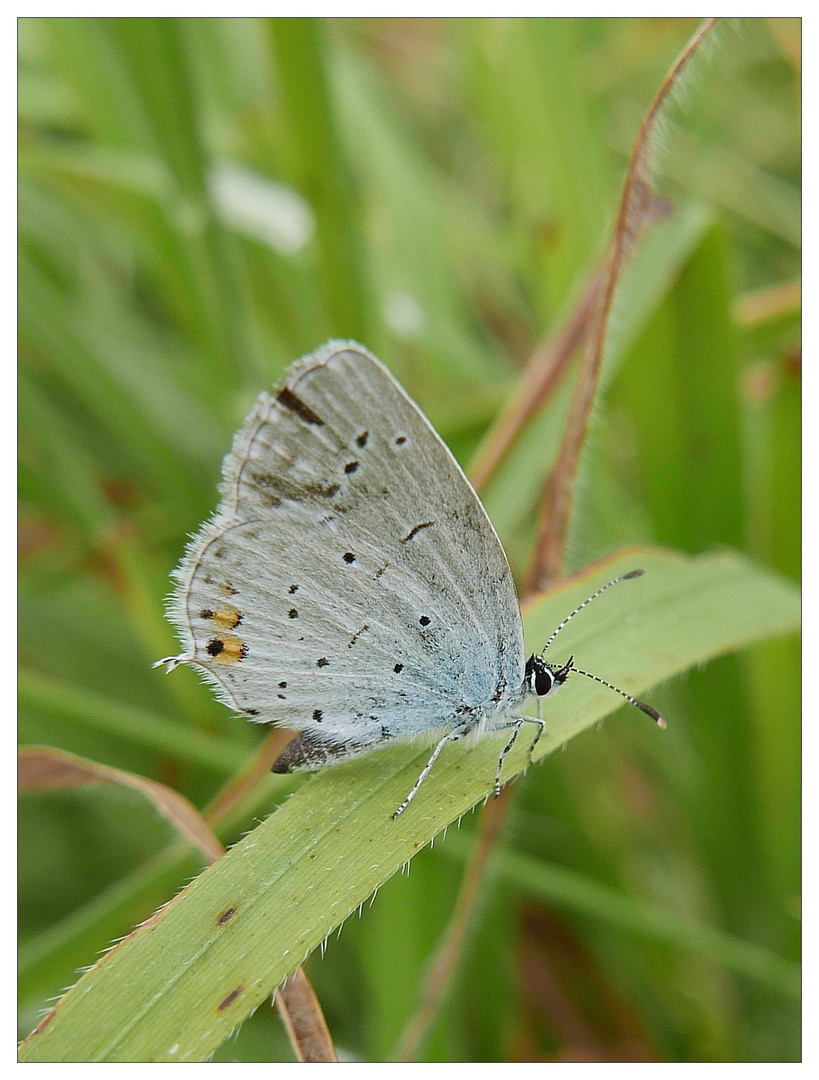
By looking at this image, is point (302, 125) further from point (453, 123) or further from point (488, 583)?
point (453, 123)

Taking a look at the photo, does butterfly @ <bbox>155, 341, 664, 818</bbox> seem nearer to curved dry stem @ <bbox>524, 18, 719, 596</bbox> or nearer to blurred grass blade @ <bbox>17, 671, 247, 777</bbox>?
curved dry stem @ <bbox>524, 18, 719, 596</bbox>

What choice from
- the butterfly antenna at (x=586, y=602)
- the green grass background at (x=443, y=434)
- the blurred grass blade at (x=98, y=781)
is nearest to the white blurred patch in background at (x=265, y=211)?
the green grass background at (x=443, y=434)

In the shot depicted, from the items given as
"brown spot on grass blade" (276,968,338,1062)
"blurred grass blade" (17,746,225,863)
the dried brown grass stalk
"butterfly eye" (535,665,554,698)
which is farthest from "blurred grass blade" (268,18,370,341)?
Answer: "brown spot on grass blade" (276,968,338,1062)

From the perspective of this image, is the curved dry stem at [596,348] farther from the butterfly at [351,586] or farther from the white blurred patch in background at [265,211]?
the white blurred patch in background at [265,211]

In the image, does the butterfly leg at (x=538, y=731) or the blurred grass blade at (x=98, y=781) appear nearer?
the blurred grass blade at (x=98, y=781)

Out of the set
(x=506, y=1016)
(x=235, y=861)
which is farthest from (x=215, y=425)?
(x=506, y=1016)

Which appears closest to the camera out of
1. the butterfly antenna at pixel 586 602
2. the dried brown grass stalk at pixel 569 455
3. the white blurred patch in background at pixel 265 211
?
the dried brown grass stalk at pixel 569 455

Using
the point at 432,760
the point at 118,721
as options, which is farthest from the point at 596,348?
the point at 118,721
